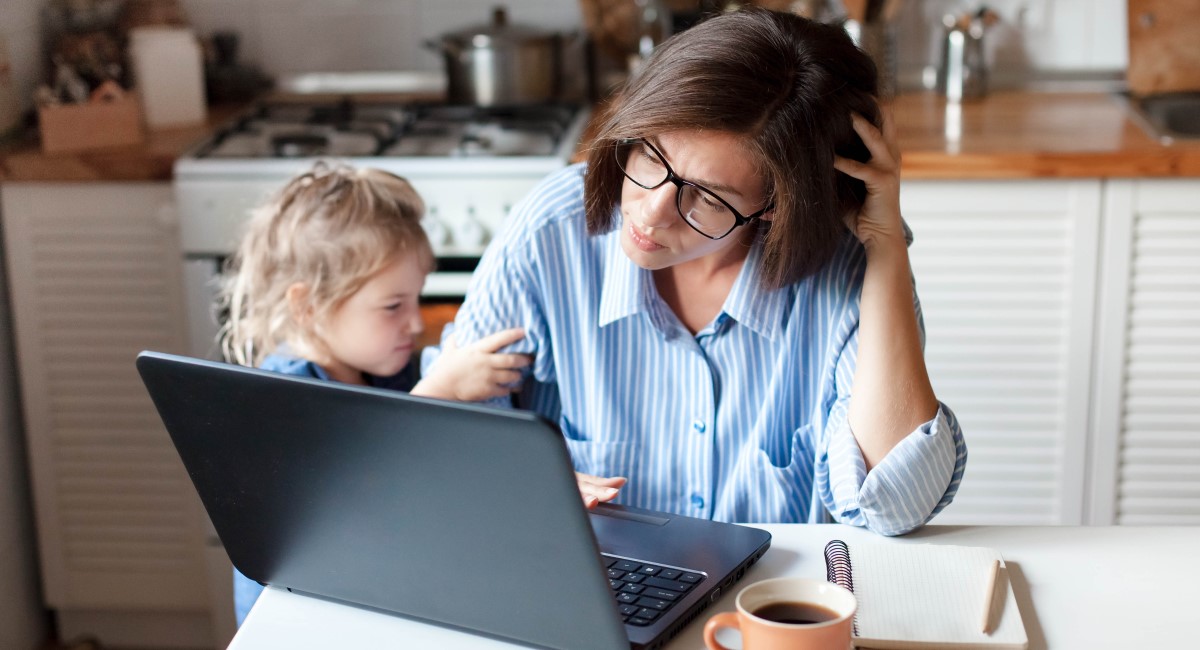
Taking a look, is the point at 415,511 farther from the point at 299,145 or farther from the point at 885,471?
the point at 299,145

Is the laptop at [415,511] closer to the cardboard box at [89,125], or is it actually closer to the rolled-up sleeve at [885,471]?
the rolled-up sleeve at [885,471]

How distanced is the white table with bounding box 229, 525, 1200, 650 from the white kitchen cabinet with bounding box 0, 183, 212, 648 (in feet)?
4.70

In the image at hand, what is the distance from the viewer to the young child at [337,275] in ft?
5.63

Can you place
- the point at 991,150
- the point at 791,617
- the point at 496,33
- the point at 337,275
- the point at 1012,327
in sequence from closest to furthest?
1. the point at 791,617
2. the point at 337,275
3. the point at 991,150
4. the point at 1012,327
5. the point at 496,33

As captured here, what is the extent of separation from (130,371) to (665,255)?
1.50 metres

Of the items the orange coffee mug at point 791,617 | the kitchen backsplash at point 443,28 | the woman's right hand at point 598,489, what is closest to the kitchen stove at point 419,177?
the kitchen backsplash at point 443,28

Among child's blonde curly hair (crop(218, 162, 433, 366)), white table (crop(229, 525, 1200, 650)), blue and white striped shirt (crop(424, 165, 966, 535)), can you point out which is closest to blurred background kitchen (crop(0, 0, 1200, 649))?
child's blonde curly hair (crop(218, 162, 433, 366))

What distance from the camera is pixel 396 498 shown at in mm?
979

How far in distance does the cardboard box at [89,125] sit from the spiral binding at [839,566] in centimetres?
173

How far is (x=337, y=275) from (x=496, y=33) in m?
1.04

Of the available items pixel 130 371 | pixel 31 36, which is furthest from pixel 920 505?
pixel 31 36

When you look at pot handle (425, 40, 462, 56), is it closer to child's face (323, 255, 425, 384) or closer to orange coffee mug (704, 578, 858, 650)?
child's face (323, 255, 425, 384)

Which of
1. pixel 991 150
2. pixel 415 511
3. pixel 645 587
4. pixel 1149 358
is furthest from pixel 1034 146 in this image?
pixel 415 511

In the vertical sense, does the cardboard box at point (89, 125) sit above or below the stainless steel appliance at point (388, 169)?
above
